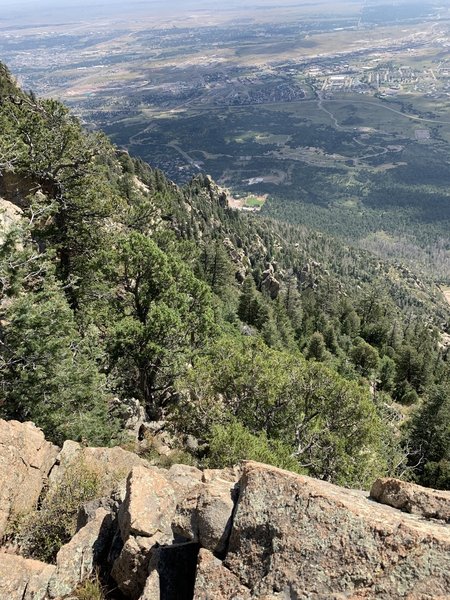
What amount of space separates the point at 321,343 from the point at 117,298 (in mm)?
53265

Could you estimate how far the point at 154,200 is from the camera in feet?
130

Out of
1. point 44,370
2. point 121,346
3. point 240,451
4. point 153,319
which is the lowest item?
point 240,451

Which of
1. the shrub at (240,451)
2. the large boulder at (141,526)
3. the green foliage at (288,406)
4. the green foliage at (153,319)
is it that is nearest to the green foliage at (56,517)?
the large boulder at (141,526)

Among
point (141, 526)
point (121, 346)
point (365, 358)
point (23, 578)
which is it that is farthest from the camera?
point (365, 358)

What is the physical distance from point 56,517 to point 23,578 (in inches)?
103

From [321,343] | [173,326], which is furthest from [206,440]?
[321,343]

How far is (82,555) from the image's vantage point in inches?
496

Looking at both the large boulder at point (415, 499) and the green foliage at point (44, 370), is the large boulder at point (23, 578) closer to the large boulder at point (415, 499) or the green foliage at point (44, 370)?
the green foliage at point (44, 370)

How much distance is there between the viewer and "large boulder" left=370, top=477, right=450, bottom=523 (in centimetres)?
1109

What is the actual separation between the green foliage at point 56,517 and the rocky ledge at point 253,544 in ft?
1.76

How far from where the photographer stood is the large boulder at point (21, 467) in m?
14.8

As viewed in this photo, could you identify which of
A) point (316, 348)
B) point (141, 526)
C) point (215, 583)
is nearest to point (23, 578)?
point (141, 526)

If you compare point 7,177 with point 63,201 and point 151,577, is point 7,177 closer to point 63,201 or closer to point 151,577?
point 63,201

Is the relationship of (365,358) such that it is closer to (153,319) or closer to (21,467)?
(153,319)
